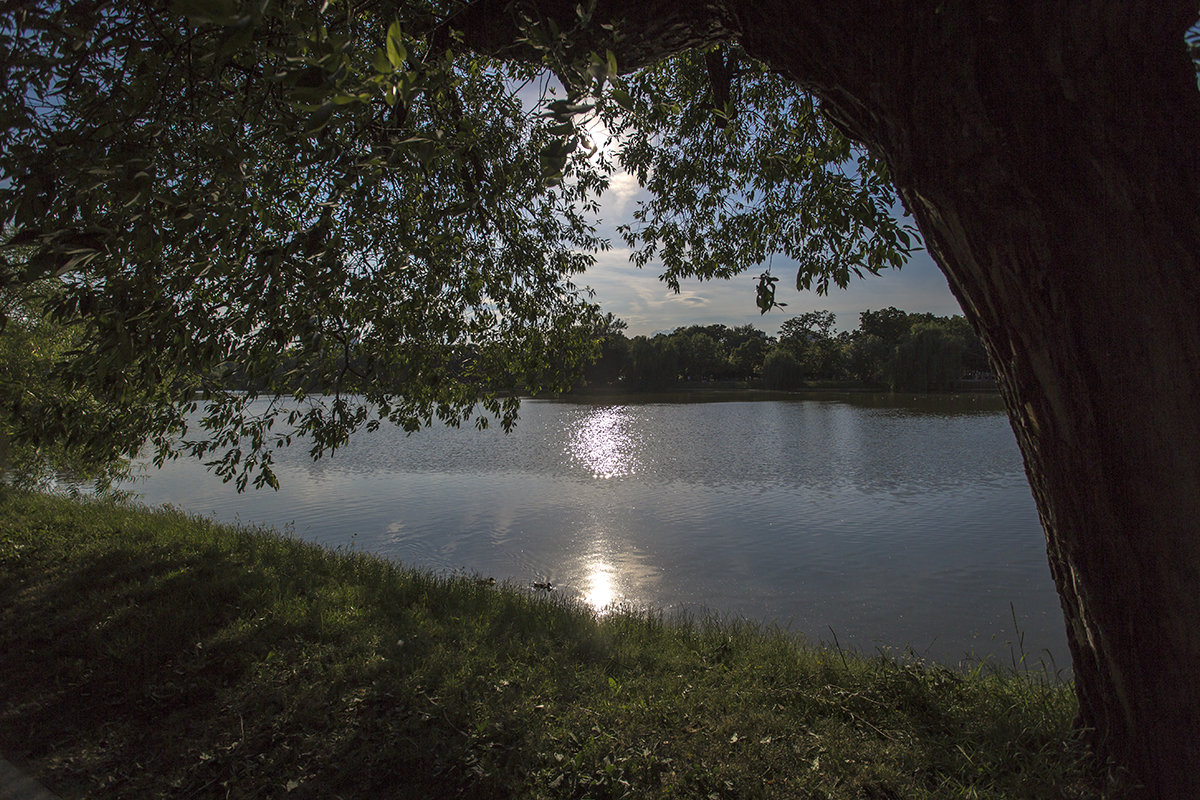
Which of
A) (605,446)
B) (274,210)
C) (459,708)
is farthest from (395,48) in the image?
(605,446)

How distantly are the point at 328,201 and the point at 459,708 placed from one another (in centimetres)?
385

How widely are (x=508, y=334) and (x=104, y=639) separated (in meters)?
5.08

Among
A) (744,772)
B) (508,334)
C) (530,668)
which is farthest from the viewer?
(508,334)

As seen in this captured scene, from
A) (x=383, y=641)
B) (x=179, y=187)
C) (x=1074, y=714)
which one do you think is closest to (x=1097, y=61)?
(x=1074, y=714)

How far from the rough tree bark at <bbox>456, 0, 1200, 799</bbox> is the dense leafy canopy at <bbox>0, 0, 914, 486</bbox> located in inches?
54.8

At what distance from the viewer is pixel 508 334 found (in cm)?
809

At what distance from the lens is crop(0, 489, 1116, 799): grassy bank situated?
11.5ft

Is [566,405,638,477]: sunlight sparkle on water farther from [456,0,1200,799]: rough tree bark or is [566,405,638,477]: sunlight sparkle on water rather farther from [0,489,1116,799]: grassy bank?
[456,0,1200,799]: rough tree bark

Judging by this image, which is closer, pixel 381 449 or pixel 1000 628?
pixel 1000 628

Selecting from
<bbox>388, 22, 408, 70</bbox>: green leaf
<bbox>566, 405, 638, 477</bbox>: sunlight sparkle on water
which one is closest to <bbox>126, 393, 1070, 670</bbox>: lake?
<bbox>566, 405, 638, 477</bbox>: sunlight sparkle on water

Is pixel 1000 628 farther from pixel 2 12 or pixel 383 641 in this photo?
pixel 2 12

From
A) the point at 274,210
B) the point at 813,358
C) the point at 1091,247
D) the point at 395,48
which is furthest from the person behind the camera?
the point at 813,358

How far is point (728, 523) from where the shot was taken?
14258 mm

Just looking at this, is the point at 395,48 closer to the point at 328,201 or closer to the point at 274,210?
the point at 328,201
